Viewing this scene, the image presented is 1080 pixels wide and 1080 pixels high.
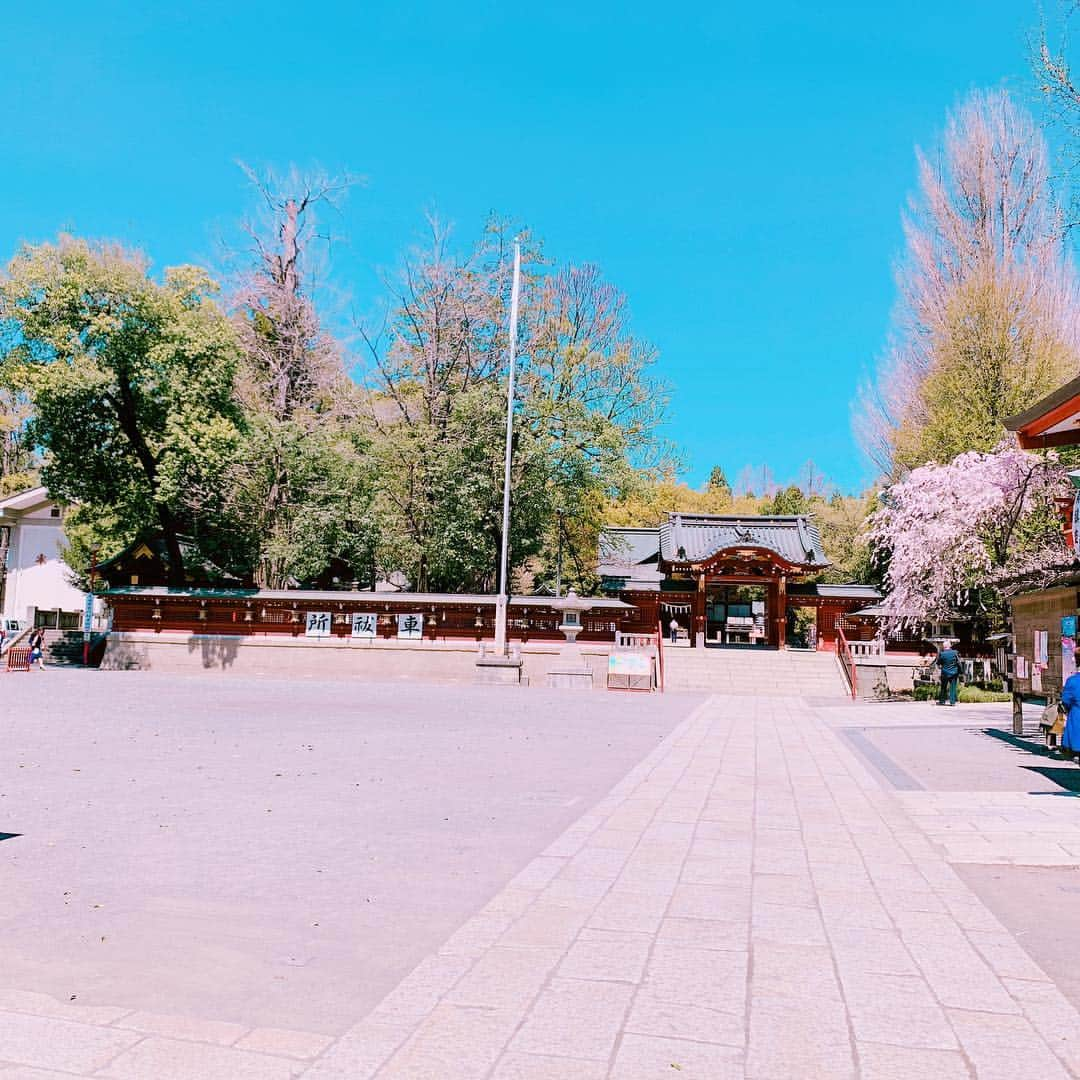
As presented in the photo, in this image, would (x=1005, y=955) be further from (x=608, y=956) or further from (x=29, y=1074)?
(x=29, y=1074)

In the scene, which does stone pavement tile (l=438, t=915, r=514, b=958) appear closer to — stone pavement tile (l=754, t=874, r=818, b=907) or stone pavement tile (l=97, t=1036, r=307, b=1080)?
stone pavement tile (l=97, t=1036, r=307, b=1080)

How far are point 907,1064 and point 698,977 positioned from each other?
91 centimetres

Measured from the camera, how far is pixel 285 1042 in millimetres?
3014

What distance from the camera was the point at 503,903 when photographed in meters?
4.59

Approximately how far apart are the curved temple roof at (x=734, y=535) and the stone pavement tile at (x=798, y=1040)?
93.9ft

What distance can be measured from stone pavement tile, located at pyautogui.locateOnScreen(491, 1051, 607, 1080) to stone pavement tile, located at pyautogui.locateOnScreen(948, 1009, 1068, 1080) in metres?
1.26

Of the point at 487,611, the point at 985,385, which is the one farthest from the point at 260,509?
the point at 985,385

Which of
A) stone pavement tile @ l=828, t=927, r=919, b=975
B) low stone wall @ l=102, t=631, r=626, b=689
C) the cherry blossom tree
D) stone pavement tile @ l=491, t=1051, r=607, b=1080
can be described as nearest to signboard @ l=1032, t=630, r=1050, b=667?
the cherry blossom tree

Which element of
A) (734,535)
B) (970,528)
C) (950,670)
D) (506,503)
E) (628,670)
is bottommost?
(628,670)

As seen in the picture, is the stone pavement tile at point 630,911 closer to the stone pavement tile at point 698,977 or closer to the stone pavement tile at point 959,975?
the stone pavement tile at point 698,977

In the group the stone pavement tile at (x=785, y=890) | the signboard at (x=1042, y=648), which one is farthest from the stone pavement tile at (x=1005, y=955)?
the signboard at (x=1042, y=648)

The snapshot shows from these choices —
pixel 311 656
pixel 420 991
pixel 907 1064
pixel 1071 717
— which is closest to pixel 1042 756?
pixel 1071 717

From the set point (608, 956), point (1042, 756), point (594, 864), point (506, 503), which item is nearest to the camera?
point (608, 956)

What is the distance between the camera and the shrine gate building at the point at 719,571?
101 feet
